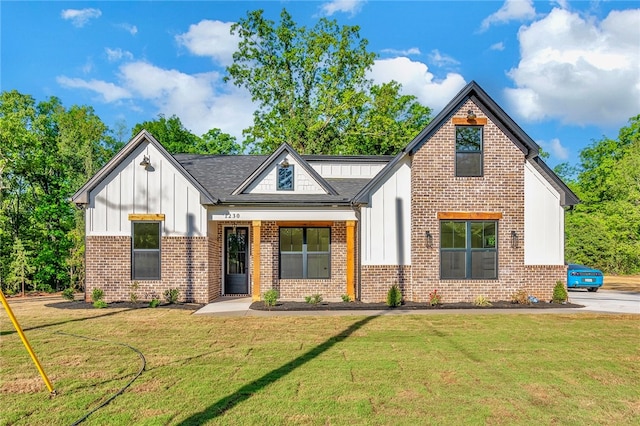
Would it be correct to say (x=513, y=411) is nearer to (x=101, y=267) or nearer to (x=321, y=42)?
(x=101, y=267)

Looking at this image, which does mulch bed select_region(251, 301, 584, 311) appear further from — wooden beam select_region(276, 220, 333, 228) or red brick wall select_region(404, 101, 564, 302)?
wooden beam select_region(276, 220, 333, 228)

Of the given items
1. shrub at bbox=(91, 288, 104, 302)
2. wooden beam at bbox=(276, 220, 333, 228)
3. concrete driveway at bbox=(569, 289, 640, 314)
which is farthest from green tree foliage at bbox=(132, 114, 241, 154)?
concrete driveway at bbox=(569, 289, 640, 314)

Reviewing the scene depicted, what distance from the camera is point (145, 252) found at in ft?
43.6

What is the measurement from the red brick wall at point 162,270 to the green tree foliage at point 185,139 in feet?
78.1

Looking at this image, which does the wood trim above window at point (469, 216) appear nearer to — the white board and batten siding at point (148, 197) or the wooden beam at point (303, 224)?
the wooden beam at point (303, 224)

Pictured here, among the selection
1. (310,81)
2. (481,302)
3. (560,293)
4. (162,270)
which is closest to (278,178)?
(162,270)

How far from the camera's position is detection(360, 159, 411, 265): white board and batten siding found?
1305 cm

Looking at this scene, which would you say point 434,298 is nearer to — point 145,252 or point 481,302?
point 481,302

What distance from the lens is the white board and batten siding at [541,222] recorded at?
43.0ft

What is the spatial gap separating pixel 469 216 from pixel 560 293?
3.58m

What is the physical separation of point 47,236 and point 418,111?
2851 centimetres

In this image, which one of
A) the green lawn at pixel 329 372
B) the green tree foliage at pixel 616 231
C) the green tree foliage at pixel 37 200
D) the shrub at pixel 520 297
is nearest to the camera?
the green lawn at pixel 329 372

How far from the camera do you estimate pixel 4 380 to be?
5.85 metres

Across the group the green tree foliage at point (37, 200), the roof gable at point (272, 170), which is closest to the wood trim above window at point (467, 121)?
the roof gable at point (272, 170)
